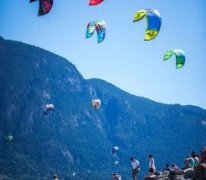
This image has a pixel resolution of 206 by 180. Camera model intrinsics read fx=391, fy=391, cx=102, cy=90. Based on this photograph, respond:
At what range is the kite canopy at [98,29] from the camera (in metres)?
29.0

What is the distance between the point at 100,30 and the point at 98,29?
26cm

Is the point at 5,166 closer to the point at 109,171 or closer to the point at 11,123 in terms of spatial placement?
the point at 11,123

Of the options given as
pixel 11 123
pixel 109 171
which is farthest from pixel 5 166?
pixel 109 171

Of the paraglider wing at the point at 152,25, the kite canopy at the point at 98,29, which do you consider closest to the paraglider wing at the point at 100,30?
the kite canopy at the point at 98,29

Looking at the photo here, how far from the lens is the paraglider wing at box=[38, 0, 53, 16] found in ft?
67.2

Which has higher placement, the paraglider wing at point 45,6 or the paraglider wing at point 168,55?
the paraglider wing at point 45,6

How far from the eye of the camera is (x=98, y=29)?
29547 mm

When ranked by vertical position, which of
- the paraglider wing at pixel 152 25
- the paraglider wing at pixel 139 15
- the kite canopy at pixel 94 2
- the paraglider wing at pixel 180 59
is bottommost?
the paraglider wing at pixel 180 59

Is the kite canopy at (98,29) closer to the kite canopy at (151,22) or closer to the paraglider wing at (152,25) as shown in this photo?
the kite canopy at (151,22)

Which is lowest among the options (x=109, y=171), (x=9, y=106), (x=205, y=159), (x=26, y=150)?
(x=109, y=171)

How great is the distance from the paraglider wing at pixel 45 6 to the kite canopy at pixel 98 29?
8149 mm

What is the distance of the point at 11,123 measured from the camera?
189125 millimetres

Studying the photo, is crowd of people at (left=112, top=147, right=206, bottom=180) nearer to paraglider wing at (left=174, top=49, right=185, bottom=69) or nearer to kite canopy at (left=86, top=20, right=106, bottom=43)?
paraglider wing at (left=174, top=49, right=185, bottom=69)

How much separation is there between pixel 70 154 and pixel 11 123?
33543 mm
